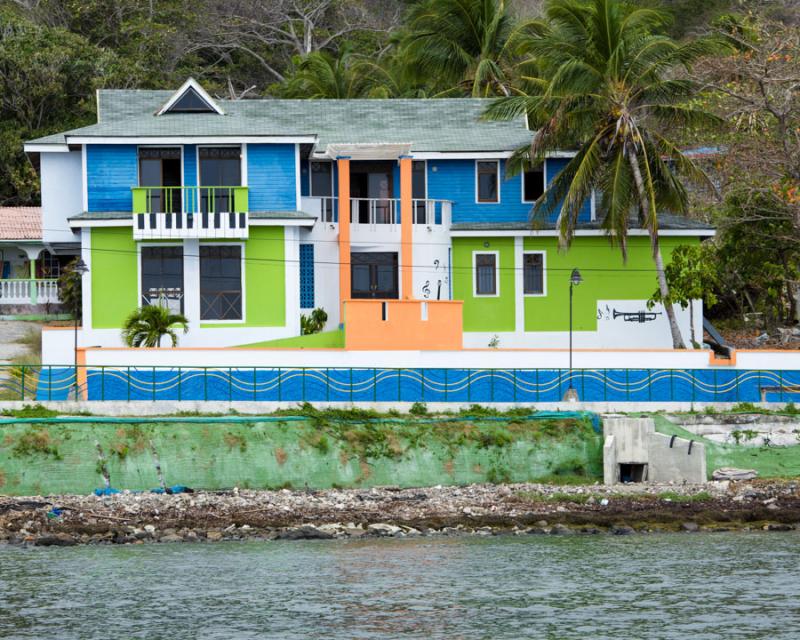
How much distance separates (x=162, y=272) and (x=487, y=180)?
35.1 feet

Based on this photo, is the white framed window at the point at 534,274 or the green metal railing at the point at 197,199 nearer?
the green metal railing at the point at 197,199

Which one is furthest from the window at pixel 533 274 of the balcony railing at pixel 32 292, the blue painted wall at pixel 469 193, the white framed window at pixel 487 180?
the balcony railing at pixel 32 292

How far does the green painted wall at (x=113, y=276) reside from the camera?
43938 millimetres

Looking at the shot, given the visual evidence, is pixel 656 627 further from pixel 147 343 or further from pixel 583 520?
pixel 147 343

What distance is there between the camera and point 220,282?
1742 inches

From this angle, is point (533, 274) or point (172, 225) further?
point (533, 274)

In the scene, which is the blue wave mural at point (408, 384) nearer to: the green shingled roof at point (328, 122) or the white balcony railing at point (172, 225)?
the white balcony railing at point (172, 225)

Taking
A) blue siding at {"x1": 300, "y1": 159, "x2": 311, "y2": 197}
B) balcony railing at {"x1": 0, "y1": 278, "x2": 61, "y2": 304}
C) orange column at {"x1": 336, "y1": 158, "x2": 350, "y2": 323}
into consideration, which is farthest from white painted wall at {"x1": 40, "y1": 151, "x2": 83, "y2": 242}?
orange column at {"x1": 336, "y1": 158, "x2": 350, "y2": 323}

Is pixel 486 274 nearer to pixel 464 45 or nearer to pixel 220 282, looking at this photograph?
pixel 220 282

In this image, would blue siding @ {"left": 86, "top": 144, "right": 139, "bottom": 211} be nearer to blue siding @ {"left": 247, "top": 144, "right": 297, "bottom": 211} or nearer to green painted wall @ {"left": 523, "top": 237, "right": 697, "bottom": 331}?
blue siding @ {"left": 247, "top": 144, "right": 297, "bottom": 211}

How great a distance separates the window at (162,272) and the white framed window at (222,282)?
27.4 inches

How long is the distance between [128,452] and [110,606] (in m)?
9.65

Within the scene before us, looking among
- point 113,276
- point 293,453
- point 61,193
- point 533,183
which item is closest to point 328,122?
point 533,183

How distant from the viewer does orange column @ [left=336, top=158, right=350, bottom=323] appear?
45094 mm
